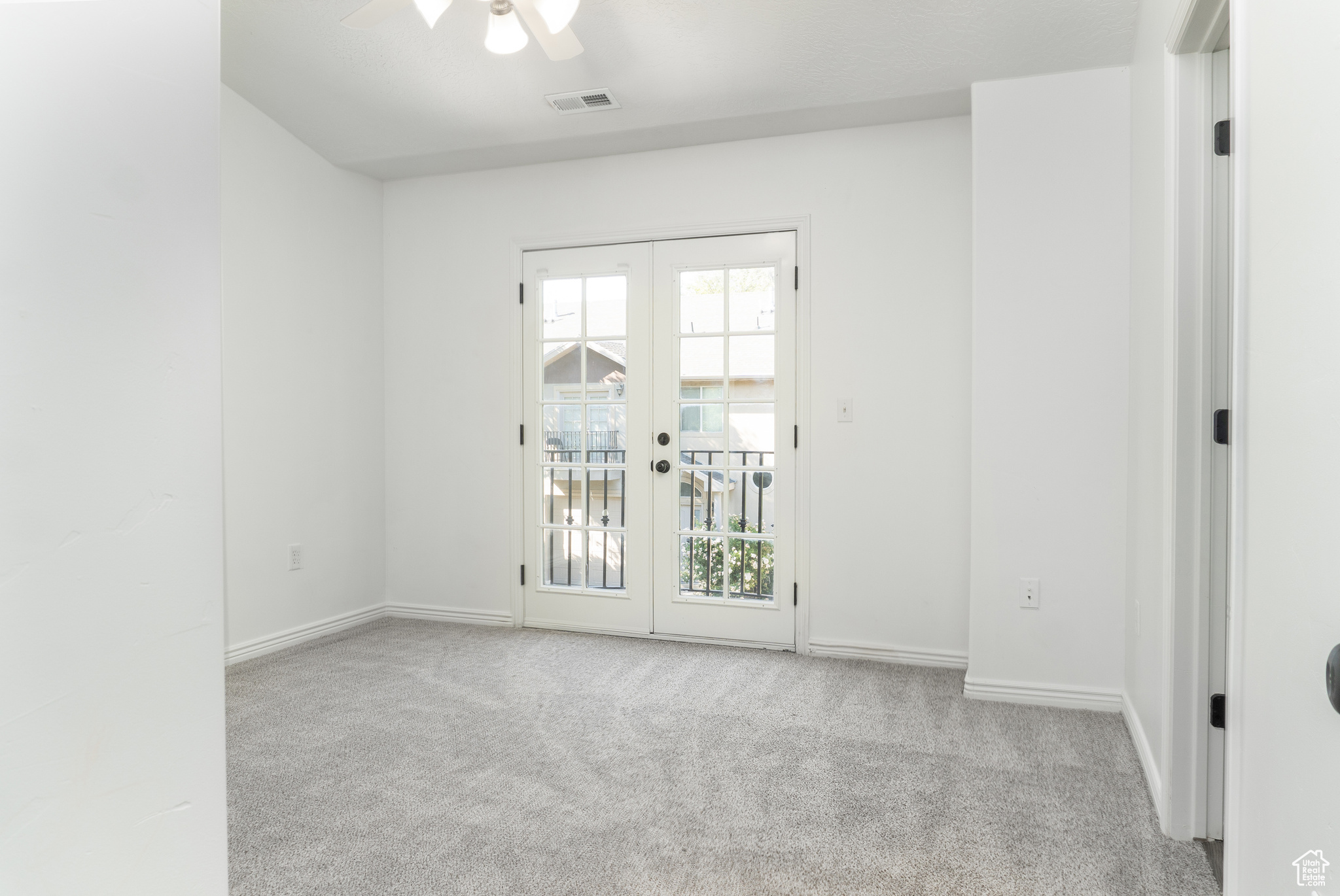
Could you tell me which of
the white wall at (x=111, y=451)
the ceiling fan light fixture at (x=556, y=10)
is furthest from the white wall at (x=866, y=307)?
the white wall at (x=111, y=451)

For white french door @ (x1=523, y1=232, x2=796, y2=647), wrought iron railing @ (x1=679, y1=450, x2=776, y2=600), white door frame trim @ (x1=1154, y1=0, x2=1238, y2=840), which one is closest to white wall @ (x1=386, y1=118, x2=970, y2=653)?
white french door @ (x1=523, y1=232, x2=796, y2=647)

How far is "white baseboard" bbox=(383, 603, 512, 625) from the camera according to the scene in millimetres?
4184

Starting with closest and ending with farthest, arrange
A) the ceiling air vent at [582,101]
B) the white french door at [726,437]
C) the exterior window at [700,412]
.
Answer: the ceiling air vent at [582,101]
the white french door at [726,437]
the exterior window at [700,412]

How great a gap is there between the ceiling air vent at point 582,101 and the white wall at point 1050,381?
4.90 feet

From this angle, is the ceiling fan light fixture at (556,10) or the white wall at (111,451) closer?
the white wall at (111,451)

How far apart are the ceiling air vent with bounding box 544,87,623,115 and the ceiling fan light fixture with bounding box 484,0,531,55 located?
85cm

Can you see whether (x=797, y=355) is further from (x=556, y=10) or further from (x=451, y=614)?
(x=451, y=614)

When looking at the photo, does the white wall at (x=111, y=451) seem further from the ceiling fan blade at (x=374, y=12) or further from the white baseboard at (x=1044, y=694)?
the white baseboard at (x=1044, y=694)

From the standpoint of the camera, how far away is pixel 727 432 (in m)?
3.77

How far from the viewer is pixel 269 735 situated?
2.64 meters

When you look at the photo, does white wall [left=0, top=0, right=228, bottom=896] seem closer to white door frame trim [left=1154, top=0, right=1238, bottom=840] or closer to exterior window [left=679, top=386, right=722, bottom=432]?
white door frame trim [left=1154, top=0, right=1238, bottom=840]

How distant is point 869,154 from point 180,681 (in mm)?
3483

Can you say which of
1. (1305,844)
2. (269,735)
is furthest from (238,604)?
(1305,844)

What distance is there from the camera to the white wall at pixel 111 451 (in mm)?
493
